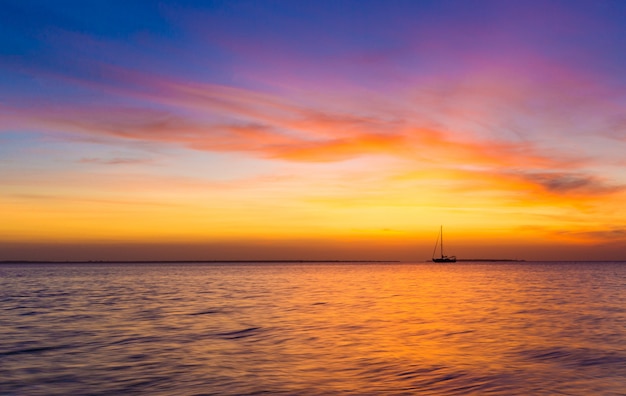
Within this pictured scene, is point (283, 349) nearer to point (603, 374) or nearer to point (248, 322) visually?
point (248, 322)

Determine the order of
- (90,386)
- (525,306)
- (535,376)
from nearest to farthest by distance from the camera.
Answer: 1. (90,386)
2. (535,376)
3. (525,306)

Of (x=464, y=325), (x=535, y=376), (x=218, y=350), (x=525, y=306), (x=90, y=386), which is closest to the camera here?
(x=90, y=386)

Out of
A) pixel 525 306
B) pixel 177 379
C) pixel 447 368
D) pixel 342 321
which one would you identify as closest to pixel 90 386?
pixel 177 379

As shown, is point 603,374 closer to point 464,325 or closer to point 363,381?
point 363,381

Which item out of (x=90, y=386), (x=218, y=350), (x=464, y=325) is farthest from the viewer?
(x=464, y=325)

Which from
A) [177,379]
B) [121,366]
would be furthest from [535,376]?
[121,366]

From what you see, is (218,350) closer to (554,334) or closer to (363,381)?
(363,381)

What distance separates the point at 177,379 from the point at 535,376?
13.4m

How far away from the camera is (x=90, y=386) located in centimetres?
1945

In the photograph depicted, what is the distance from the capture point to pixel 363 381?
801 inches

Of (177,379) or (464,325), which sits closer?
(177,379)

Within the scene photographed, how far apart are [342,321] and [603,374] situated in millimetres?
19201

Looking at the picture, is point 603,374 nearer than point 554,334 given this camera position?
Yes

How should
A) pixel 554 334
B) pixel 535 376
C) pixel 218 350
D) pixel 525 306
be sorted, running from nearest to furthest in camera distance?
pixel 535 376 → pixel 218 350 → pixel 554 334 → pixel 525 306
